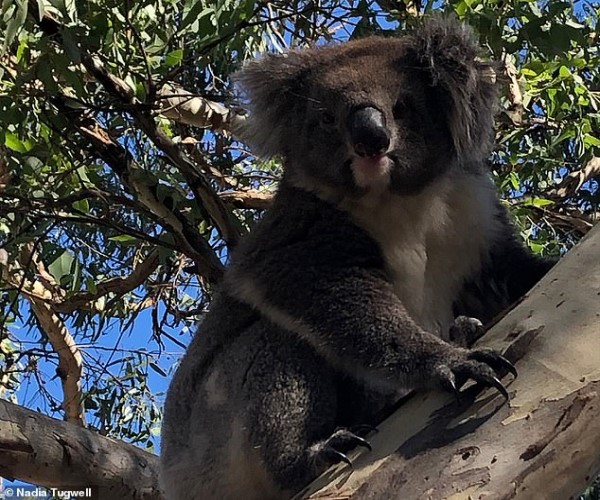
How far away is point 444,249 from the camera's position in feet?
8.63

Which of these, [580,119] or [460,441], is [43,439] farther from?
[580,119]

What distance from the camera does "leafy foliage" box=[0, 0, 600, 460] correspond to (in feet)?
10.9

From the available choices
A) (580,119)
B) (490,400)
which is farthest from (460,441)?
(580,119)

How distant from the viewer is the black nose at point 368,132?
93.7 inches

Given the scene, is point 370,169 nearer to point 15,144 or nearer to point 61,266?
point 61,266

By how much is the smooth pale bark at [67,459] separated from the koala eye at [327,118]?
1.23 meters

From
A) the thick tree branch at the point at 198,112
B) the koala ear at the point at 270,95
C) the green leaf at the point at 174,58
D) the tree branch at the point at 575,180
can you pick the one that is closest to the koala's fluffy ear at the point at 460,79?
the koala ear at the point at 270,95

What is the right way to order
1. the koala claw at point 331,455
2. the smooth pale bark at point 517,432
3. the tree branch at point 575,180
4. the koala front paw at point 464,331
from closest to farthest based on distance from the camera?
the smooth pale bark at point 517,432 → the koala claw at point 331,455 → the koala front paw at point 464,331 → the tree branch at point 575,180

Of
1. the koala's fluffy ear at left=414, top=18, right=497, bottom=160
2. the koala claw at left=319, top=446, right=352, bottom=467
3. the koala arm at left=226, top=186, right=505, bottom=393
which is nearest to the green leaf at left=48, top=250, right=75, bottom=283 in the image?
the koala arm at left=226, top=186, right=505, bottom=393

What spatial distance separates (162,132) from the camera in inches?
155

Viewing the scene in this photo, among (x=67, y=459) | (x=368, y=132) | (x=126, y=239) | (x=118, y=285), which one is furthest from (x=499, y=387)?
(x=118, y=285)

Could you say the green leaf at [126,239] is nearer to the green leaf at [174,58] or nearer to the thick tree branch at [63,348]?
the green leaf at [174,58]

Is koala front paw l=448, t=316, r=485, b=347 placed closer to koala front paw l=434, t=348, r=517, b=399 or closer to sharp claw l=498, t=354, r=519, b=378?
koala front paw l=434, t=348, r=517, b=399

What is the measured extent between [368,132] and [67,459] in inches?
54.4
